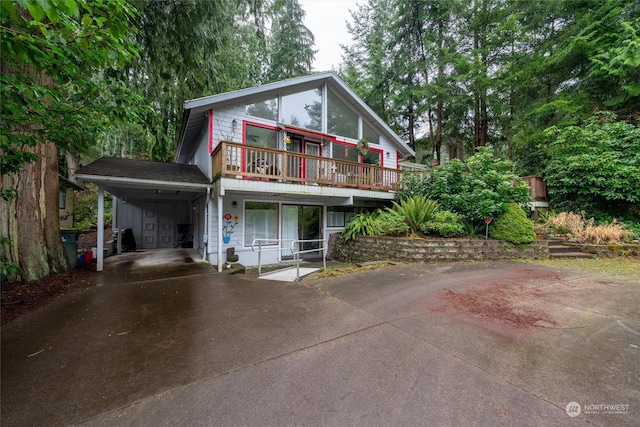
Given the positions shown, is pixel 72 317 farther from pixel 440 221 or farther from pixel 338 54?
pixel 338 54

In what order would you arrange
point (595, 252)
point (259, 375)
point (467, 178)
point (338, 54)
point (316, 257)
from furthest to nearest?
point (338, 54)
point (316, 257)
point (467, 178)
point (595, 252)
point (259, 375)

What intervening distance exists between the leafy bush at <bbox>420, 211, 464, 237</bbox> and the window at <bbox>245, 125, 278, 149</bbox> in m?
5.85

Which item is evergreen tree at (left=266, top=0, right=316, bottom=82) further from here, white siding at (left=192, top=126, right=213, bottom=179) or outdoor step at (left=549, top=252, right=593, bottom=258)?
outdoor step at (left=549, top=252, right=593, bottom=258)

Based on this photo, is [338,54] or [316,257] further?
[338,54]

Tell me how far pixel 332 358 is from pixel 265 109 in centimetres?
837

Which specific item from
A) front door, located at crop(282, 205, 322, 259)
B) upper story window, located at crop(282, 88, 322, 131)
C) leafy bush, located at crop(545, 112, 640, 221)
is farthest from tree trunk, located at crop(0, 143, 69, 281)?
leafy bush, located at crop(545, 112, 640, 221)

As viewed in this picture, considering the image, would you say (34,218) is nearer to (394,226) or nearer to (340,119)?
(394,226)

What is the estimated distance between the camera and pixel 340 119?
10.6 meters

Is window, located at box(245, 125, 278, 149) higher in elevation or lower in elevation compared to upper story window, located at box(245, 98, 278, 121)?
lower

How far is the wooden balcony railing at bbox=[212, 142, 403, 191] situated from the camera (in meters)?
6.75

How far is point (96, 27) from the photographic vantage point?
2.31 metres

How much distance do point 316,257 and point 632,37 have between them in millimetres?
13740

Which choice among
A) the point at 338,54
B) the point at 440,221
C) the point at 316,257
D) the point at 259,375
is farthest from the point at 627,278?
the point at 338,54

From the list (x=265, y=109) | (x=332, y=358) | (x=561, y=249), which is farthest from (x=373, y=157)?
(x=332, y=358)
